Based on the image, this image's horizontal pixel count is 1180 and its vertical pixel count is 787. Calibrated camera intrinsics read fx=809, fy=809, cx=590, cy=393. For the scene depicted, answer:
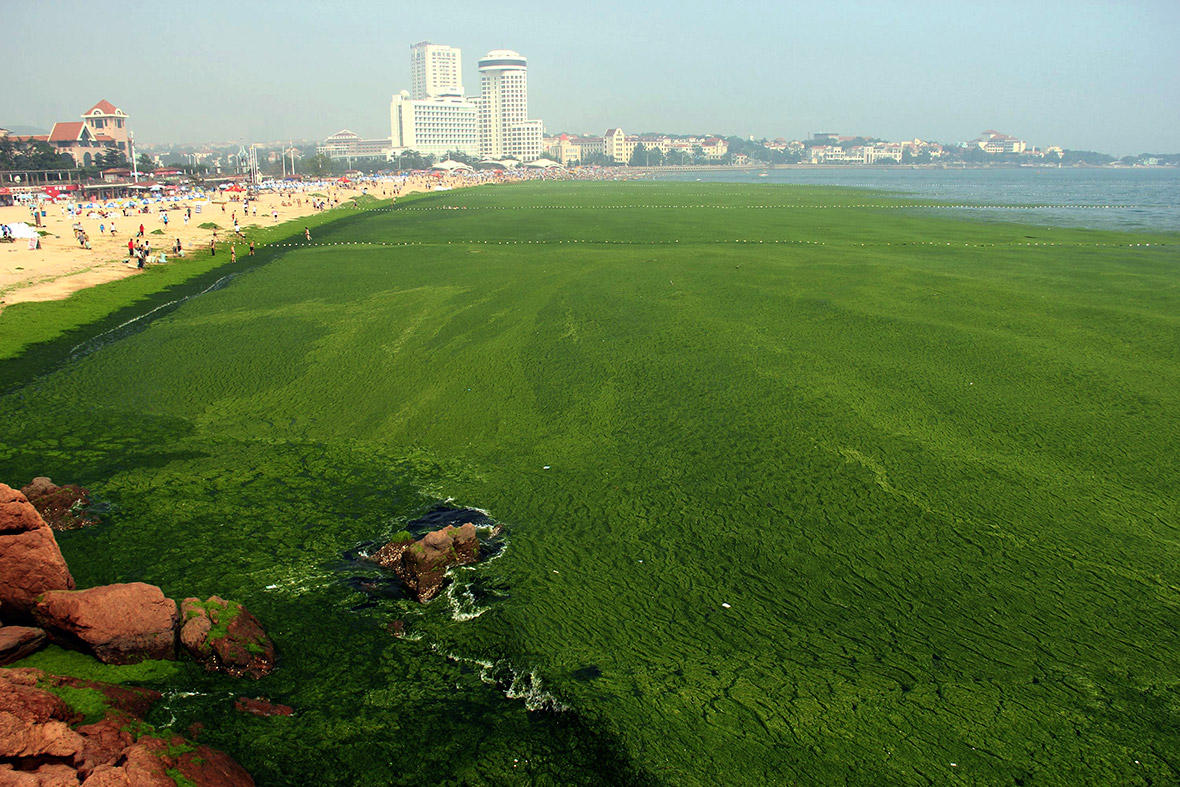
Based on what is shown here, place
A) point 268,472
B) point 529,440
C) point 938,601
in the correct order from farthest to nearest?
point 529,440 < point 268,472 < point 938,601

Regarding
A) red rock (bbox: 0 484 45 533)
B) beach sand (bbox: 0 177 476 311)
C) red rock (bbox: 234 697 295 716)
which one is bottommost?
red rock (bbox: 234 697 295 716)

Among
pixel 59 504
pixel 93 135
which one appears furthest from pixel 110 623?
pixel 93 135

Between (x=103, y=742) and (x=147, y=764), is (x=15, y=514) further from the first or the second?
(x=147, y=764)

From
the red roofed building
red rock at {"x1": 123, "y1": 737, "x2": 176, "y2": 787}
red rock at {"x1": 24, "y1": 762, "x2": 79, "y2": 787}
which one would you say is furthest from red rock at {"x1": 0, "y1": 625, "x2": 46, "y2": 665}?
the red roofed building

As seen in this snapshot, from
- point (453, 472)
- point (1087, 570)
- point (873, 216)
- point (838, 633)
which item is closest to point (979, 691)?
point (838, 633)

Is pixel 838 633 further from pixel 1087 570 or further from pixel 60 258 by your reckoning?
pixel 60 258

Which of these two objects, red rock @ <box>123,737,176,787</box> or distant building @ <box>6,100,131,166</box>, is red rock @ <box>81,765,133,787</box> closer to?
red rock @ <box>123,737,176,787</box>
